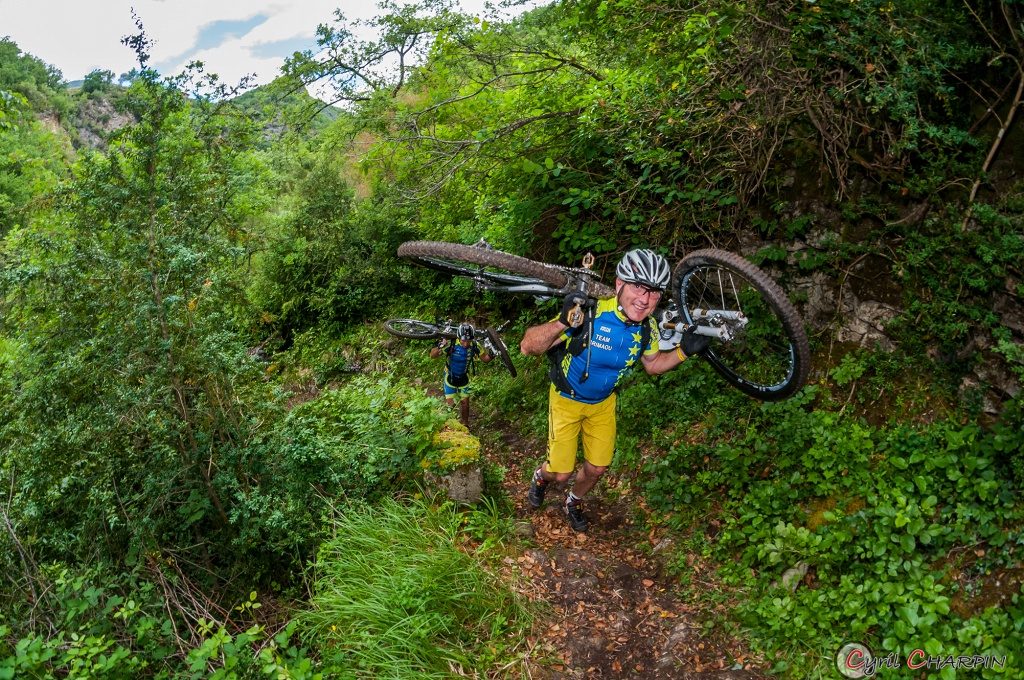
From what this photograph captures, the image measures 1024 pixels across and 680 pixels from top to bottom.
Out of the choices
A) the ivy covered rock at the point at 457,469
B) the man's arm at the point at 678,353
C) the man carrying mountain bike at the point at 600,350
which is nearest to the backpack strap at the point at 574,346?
the man carrying mountain bike at the point at 600,350

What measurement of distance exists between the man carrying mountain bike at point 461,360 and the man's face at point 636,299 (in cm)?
363

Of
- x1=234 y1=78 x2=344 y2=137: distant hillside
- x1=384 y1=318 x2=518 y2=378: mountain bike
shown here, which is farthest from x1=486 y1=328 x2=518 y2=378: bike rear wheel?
x1=234 y1=78 x2=344 y2=137: distant hillside

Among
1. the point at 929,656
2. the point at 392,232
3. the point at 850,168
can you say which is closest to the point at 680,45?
the point at 850,168

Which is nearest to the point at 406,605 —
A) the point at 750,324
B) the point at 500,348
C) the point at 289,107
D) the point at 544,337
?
the point at 544,337

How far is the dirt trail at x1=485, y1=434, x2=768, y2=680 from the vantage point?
12.8 ft

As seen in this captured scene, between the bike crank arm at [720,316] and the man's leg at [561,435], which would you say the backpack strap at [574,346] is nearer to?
the man's leg at [561,435]

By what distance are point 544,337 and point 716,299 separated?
301 centimetres

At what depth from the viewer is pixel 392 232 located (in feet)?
45.1

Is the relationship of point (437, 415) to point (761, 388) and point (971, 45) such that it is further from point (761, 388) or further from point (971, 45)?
point (971, 45)

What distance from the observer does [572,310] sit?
166 inches

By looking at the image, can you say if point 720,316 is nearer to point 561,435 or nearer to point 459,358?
point 561,435

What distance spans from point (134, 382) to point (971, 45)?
8017mm

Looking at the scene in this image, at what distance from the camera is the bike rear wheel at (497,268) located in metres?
4.75

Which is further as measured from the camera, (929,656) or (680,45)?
(680,45)
